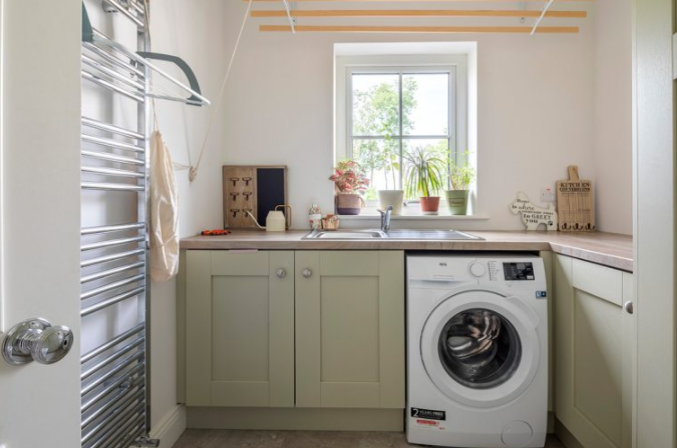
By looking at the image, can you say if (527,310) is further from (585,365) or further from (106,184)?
(106,184)

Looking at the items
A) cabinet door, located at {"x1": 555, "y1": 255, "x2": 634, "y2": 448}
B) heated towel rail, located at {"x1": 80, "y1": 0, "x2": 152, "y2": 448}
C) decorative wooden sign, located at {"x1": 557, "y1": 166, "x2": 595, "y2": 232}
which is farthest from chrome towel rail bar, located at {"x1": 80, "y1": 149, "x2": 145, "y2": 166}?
decorative wooden sign, located at {"x1": 557, "y1": 166, "x2": 595, "y2": 232}

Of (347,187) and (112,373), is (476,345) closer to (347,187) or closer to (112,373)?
(347,187)

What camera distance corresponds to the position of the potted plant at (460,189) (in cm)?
241

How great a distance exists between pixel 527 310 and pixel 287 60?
6.53ft

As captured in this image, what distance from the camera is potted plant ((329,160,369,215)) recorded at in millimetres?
2383

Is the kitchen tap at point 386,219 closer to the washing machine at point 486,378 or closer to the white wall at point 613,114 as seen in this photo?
the washing machine at point 486,378

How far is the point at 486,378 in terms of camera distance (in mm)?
1676

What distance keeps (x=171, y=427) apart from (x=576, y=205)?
2545 mm

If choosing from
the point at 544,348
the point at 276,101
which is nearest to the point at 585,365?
the point at 544,348

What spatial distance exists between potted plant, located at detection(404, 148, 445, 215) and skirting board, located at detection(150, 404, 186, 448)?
5.91ft

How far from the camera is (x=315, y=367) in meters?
1.72

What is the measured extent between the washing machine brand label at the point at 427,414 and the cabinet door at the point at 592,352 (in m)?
0.51

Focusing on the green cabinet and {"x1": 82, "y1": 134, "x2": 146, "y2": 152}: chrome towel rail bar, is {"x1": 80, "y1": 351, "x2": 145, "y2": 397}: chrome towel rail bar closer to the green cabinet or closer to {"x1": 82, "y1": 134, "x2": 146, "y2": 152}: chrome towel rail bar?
the green cabinet

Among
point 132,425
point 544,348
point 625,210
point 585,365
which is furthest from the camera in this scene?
point 625,210
